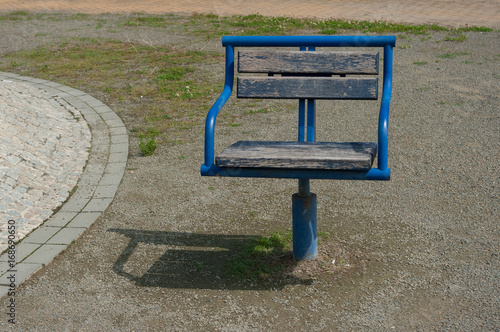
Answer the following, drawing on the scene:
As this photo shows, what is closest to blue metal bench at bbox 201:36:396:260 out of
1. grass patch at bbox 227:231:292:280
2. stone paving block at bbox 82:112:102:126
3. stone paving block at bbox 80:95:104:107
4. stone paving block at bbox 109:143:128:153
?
grass patch at bbox 227:231:292:280

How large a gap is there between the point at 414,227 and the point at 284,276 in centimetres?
123

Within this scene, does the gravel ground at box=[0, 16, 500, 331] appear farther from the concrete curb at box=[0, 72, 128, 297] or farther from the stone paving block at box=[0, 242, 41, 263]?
the stone paving block at box=[0, 242, 41, 263]

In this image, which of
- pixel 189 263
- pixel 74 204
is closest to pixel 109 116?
pixel 74 204

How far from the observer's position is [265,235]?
450 centimetres

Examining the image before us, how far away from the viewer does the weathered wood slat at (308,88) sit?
3967 mm

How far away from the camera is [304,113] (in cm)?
406

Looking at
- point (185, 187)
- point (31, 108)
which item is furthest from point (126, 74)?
point (185, 187)

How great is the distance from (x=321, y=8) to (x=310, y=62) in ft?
41.7

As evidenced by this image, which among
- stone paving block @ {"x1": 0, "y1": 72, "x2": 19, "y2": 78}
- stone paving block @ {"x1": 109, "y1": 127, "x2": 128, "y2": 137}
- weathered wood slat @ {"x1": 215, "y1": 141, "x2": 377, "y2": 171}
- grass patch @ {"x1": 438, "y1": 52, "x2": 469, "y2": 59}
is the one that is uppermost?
weathered wood slat @ {"x1": 215, "y1": 141, "x2": 377, "y2": 171}

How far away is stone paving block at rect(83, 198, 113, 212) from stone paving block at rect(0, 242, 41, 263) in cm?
67

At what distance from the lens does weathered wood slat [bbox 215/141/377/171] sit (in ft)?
11.1

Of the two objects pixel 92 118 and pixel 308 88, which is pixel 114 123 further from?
pixel 308 88

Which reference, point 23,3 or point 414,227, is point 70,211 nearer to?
point 414,227

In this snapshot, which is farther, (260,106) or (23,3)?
(23,3)
